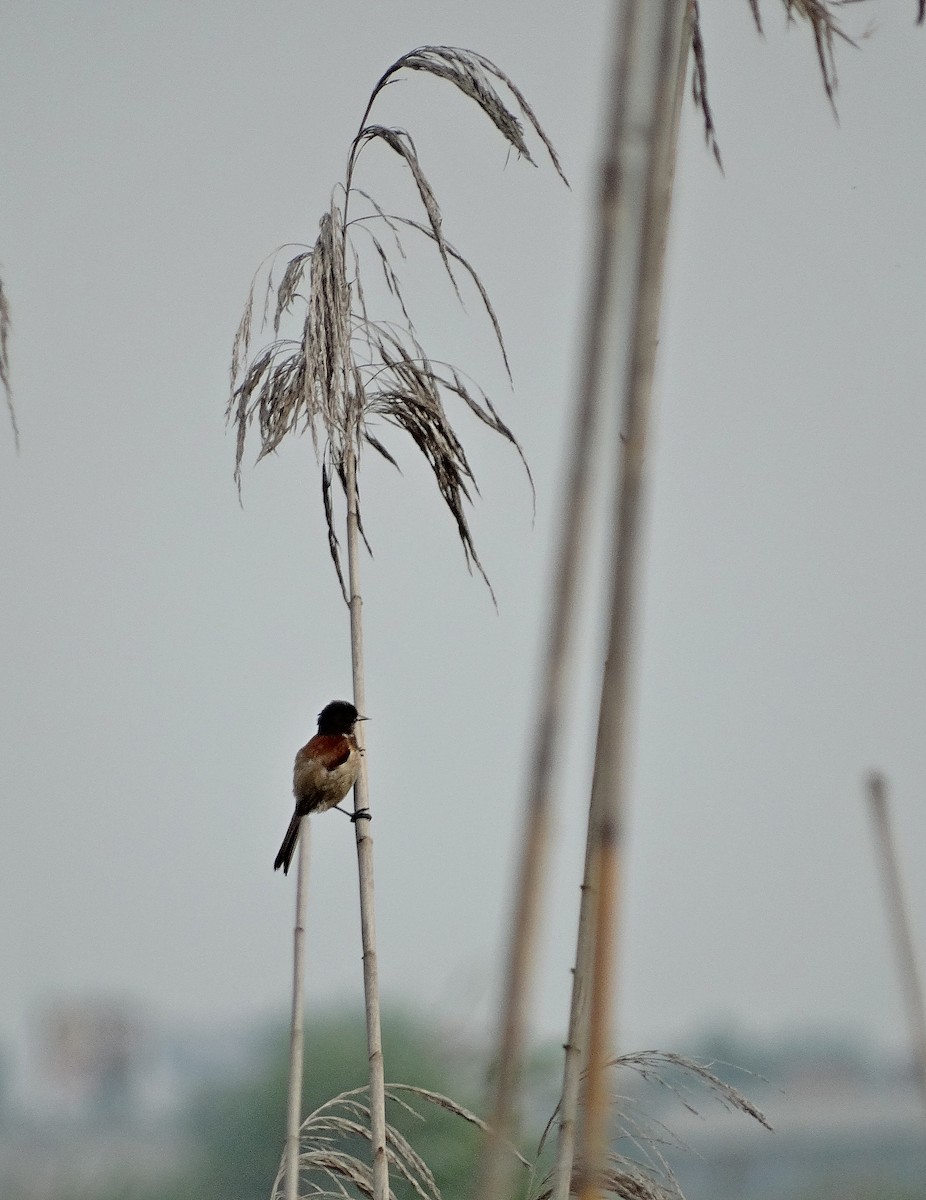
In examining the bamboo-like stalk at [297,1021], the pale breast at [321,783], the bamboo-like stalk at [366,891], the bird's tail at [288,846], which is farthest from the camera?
the bird's tail at [288,846]

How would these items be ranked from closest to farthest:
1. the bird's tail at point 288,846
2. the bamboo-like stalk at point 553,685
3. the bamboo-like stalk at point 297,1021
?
the bamboo-like stalk at point 553,685, the bamboo-like stalk at point 297,1021, the bird's tail at point 288,846

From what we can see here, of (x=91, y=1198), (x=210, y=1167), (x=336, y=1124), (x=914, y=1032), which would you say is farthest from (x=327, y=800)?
(x=210, y=1167)

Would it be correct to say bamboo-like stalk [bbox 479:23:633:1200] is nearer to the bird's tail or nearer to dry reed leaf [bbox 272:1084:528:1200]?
dry reed leaf [bbox 272:1084:528:1200]

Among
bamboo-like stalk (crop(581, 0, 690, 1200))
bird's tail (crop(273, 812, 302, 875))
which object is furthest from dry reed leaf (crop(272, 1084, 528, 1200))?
bamboo-like stalk (crop(581, 0, 690, 1200))

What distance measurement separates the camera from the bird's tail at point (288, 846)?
2006 millimetres

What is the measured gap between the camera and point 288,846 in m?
2.03

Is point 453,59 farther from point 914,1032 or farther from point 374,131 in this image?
point 914,1032

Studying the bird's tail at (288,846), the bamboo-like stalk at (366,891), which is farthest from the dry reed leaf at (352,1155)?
the bird's tail at (288,846)

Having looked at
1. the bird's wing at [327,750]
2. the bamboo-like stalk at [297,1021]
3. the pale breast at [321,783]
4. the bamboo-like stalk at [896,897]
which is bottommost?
the bamboo-like stalk at [297,1021]

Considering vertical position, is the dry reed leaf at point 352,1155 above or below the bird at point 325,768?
Result: below

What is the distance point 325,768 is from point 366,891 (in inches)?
13.2

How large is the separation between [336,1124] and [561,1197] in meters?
0.91

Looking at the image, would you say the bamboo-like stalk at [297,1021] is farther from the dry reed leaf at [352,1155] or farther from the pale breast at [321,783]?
the pale breast at [321,783]

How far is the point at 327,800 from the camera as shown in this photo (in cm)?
192
